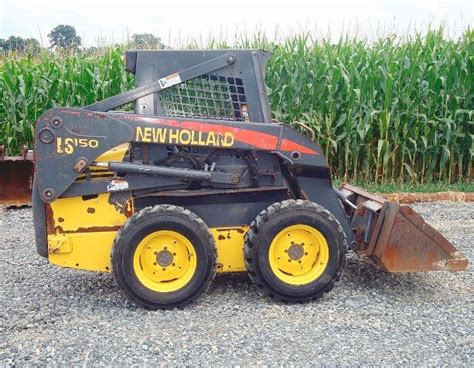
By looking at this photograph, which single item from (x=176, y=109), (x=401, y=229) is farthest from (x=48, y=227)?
(x=401, y=229)

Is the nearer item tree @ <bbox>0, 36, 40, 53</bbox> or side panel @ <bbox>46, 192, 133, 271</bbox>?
side panel @ <bbox>46, 192, 133, 271</bbox>

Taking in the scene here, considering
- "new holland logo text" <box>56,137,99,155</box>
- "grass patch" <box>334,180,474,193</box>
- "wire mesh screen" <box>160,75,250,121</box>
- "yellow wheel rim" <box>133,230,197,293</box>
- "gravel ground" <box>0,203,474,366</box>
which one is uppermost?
"wire mesh screen" <box>160,75,250,121</box>

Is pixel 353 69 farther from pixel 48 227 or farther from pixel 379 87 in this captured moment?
pixel 48 227

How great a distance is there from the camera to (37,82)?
10.2 m

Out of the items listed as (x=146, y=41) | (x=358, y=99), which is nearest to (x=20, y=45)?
(x=146, y=41)

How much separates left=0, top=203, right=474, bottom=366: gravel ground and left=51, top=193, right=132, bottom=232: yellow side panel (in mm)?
563

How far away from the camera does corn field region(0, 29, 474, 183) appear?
999 centimetres

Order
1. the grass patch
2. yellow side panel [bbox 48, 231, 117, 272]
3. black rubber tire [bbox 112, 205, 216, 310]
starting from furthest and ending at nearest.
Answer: the grass patch < yellow side panel [bbox 48, 231, 117, 272] < black rubber tire [bbox 112, 205, 216, 310]

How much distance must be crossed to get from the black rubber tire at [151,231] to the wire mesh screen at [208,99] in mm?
744

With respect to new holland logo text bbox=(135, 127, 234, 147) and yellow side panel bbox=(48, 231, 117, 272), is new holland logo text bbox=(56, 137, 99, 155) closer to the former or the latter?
new holland logo text bbox=(135, 127, 234, 147)

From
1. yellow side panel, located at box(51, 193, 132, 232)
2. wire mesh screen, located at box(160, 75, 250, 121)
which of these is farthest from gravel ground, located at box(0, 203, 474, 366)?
wire mesh screen, located at box(160, 75, 250, 121)

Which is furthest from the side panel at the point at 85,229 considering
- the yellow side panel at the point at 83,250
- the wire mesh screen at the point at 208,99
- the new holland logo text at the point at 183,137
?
the wire mesh screen at the point at 208,99

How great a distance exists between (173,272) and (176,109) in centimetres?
118

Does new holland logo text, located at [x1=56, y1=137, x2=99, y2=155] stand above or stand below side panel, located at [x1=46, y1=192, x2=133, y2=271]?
above
